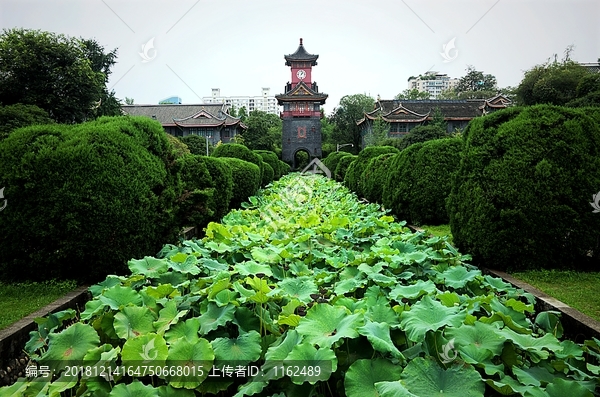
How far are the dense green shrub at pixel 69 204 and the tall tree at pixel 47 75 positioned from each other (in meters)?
17.1

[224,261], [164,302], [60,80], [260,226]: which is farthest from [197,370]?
[60,80]

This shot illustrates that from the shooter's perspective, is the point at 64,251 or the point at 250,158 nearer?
the point at 64,251

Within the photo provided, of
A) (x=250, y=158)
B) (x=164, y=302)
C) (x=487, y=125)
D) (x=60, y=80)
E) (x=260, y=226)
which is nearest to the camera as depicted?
(x=164, y=302)

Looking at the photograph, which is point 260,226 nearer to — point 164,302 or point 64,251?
point 64,251

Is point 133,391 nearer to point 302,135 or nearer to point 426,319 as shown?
point 426,319

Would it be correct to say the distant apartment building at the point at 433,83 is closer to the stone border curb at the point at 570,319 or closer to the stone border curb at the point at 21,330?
the stone border curb at the point at 570,319

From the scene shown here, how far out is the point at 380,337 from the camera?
73.5 inches

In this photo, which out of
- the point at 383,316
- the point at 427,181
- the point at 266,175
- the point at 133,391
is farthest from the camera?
the point at 266,175

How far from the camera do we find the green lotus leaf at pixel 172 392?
6.00 feet

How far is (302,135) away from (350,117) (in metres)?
7.98

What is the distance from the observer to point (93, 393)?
6.16 feet

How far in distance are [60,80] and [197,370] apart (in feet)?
69.3

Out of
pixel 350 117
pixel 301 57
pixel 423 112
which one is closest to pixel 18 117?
pixel 301 57

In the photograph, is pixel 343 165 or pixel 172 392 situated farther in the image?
pixel 343 165
